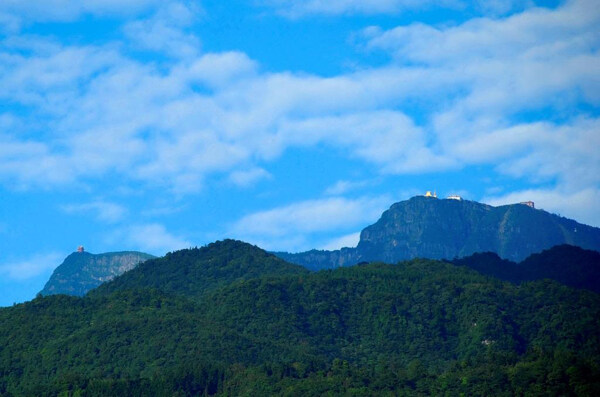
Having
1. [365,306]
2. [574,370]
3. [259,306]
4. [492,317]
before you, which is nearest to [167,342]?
[259,306]

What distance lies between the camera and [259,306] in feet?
584

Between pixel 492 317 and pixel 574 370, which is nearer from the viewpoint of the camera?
pixel 574 370

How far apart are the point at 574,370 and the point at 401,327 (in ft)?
183

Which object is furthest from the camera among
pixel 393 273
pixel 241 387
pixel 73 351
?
pixel 393 273

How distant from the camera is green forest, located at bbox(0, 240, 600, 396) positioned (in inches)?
5266

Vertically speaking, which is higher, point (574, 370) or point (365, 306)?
point (365, 306)

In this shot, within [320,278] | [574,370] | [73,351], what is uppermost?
[320,278]

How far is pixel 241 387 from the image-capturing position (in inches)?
5433

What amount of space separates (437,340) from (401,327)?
6953 millimetres

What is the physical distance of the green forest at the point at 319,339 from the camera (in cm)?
13375

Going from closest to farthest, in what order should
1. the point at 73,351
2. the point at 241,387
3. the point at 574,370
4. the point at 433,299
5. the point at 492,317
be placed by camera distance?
the point at 574,370 < the point at 241,387 < the point at 73,351 < the point at 492,317 < the point at 433,299

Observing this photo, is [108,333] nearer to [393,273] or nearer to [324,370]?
[324,370]

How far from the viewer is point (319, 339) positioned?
173 m

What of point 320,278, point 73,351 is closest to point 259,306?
point 320,278
